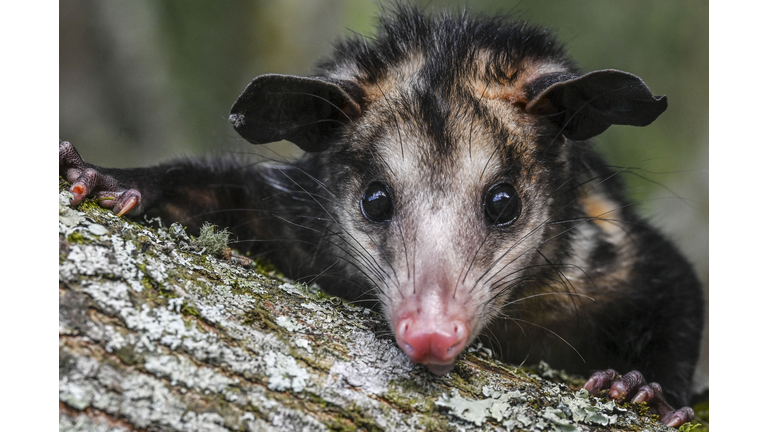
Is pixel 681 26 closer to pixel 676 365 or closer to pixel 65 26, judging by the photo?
pixel 676 365

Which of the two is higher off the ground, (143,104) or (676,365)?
(143,104)

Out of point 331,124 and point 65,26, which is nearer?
point 331,124

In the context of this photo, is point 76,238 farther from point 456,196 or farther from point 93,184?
point 456,196

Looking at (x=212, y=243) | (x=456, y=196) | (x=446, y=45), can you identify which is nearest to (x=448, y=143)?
(x=456, y=196)

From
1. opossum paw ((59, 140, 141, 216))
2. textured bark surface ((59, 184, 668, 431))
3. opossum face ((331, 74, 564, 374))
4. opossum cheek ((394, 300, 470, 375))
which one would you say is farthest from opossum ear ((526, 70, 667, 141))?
opossum paw ((59, 140, 141, 216))

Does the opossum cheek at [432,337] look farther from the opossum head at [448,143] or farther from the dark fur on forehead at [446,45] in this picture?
the dark fur on forehead at [446,45]

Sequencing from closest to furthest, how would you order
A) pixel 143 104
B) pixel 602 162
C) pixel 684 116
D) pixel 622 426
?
pixel 622 426 < pixel 602 162 < pixel 684 116 < pixel 143 104
